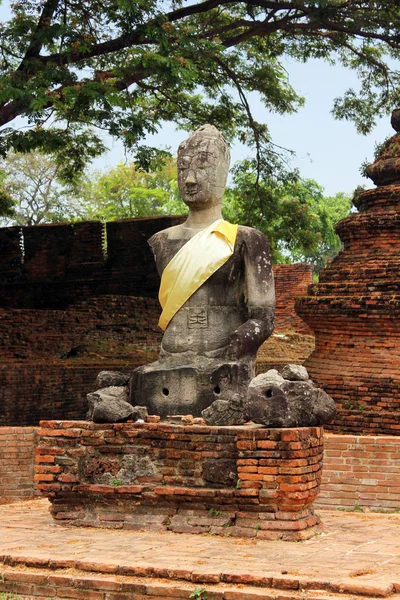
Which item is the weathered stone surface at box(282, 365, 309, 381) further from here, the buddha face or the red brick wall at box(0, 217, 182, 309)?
the red brick wall at box(0, 217, 182, 309)

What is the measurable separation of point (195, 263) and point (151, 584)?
7.79 ft

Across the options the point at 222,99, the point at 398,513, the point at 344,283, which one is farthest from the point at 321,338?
the point at 222,99

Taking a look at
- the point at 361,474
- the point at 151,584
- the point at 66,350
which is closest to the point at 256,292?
the point at 361,474

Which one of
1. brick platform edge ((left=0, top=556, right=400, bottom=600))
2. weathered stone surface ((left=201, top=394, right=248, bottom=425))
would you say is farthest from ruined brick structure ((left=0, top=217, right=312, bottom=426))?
brick platform edge ((left=0, top=556, right=400, bottom=600))

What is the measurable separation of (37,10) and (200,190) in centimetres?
690

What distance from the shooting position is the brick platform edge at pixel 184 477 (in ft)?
18.8

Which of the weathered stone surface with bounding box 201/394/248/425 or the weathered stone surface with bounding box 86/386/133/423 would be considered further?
the weathered stone surface with bounding box 86/386/133/423

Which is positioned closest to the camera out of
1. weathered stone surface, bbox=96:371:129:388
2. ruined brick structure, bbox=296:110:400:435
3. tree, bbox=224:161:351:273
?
weathered stone surface, bbox=96:371:129:388

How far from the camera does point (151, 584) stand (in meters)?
4.76

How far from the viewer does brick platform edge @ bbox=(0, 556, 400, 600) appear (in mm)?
4512

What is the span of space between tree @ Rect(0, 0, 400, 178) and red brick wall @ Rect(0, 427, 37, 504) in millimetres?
3646

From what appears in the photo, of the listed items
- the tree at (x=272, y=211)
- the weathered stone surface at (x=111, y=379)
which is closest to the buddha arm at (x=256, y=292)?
the weathered stone surface at (x=111, y=379)

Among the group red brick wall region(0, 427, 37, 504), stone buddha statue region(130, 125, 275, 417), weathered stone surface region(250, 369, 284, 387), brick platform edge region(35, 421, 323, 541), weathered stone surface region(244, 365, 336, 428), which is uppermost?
stone buddha statue region(130, 125, 275, 417)

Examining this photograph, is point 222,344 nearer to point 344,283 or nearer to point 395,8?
point 344,283
